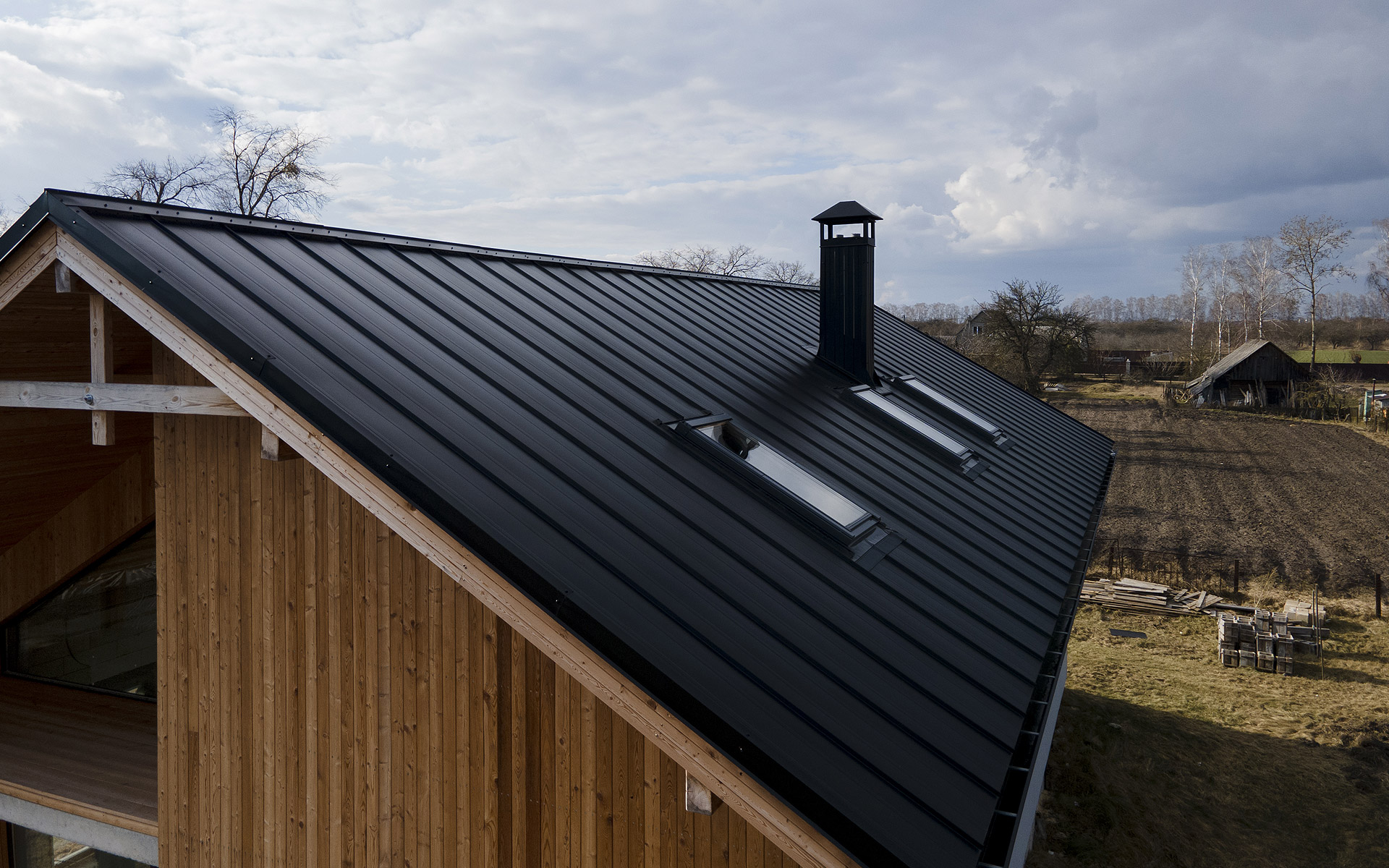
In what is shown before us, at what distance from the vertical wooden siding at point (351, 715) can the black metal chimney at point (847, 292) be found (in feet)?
25.6

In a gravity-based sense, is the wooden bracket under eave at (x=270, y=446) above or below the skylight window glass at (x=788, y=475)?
above

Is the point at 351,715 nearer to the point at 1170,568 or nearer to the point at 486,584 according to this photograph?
the point at 486,584

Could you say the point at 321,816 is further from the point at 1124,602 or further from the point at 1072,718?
the point at 1124,602

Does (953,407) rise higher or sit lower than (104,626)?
higher

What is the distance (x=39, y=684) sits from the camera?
8898mm

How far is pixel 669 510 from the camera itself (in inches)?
218

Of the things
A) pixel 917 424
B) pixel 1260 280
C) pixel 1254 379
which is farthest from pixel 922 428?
pixel 1260 280

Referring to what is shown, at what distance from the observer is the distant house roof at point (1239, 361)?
50.1m

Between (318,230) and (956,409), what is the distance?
9.26 meters

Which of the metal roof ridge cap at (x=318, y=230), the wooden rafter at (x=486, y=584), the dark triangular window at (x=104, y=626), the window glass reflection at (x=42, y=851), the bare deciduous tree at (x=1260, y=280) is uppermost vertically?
the bare deciduous tree at (x=1260, y=280)

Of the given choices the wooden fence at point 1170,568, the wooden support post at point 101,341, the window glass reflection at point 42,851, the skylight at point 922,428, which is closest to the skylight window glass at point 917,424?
the skylight at point 922,428

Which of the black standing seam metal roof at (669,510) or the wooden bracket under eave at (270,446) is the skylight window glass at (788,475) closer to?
the black standing seam metal roof at (669,510)

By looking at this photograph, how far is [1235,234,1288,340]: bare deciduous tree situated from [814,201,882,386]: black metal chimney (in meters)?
67.2

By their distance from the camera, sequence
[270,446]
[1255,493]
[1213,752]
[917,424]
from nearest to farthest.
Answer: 1. [270,446]
2. [917,424]
3. [1213,752]
4. [1255,493]
